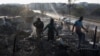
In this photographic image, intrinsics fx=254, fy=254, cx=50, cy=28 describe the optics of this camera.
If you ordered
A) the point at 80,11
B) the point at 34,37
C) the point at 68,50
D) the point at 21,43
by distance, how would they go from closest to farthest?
the point at 68,50, the point at 21,43, the point at 34,37, the point at 80,11

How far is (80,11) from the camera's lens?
75500 mm

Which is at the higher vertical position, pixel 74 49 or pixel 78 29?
pixel 78 29

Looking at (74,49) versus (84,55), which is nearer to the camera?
(84,55)

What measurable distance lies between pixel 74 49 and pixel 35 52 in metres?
1.70

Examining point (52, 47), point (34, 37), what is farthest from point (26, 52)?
point (34, 37)

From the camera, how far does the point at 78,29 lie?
10555 mm

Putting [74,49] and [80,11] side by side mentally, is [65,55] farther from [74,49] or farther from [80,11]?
[80,11]

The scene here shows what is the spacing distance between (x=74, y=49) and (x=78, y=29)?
0.86 meters

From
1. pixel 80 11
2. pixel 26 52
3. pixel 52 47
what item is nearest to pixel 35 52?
pixel 26 52

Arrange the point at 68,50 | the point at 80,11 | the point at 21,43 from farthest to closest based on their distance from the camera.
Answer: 1. the point at 80,11
2. the point at 21,43
3. the point at 68,50

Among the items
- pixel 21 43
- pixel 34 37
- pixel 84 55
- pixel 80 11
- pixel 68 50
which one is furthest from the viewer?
pixel 80 11

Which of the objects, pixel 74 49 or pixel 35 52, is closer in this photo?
pixel 35 52

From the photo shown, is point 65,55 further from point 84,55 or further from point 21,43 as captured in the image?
point 21,43

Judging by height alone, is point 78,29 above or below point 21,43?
above
